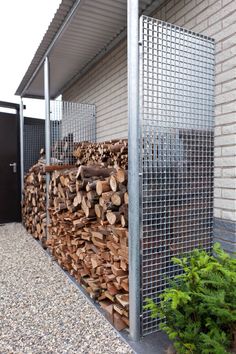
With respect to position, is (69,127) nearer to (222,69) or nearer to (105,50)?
(105,50)

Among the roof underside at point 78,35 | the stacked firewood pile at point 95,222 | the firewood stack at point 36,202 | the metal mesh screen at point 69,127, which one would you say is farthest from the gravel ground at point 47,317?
the roof underside at point 78,35

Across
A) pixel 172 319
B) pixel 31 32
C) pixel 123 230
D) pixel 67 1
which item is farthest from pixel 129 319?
pixel 31 32

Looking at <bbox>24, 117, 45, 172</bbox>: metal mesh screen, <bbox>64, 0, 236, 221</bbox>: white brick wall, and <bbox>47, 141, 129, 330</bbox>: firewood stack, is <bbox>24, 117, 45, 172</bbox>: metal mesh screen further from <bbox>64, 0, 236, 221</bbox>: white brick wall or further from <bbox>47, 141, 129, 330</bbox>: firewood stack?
<bbox>64, 0, 236, 221</bbox>: white brick wall

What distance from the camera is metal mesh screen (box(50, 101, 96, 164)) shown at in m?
3.99

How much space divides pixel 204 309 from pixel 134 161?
0.89m

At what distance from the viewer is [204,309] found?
4.78ft

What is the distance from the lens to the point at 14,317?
82.1 inches

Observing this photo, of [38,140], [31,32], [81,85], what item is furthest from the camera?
[38,140]

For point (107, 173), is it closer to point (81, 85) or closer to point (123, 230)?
point (123, 230)

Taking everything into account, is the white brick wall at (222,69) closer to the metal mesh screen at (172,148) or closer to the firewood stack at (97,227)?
the metal mesh screen at (172,148)

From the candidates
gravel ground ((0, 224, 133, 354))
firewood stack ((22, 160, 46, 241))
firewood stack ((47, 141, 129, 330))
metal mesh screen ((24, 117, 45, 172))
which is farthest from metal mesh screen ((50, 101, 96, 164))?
gravel ground ((0, 224, 133, 354))

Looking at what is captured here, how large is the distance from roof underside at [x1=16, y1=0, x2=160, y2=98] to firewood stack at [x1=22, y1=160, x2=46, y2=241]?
1.48 m

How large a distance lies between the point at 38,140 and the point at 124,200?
385 cm

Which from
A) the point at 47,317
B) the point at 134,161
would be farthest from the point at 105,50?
the point at 47,317
